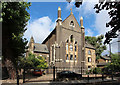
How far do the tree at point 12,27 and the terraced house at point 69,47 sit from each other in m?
17.1

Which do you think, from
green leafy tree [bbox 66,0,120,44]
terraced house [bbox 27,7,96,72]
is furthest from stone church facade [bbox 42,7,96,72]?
green leafy tree [bbox 66,0,120,44]

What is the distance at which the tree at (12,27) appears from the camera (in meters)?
10.4

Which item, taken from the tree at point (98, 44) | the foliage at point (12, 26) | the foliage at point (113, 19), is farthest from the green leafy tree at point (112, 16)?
the tree at point (98, 44)

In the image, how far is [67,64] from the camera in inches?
1190

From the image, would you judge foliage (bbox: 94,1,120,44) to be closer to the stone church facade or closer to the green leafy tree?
the green leafy tree

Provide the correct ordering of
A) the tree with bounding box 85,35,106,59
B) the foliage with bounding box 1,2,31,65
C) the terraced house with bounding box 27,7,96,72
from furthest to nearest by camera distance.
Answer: the tree with bounding box 85,35,106,59, the terraced house with bounding box 27,7,96,72, the foliage with bounding box 1,2,31,65

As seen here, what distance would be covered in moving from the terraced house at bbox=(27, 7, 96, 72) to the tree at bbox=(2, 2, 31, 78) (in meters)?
17.1

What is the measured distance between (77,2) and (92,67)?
3548cm

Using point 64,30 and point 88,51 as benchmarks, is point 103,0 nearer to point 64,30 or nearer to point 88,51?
point 64,30

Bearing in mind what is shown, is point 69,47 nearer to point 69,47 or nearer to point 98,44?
point 69,47

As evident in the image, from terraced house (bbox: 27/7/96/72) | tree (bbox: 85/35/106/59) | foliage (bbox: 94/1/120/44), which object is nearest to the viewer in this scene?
foliage (bbox: 94/1/120/44)

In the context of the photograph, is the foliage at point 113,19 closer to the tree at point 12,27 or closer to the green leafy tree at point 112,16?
the green leafy tree at point 112,16

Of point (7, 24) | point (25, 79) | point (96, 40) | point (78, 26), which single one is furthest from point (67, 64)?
point (96, 40)

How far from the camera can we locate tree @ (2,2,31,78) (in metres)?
10.4
